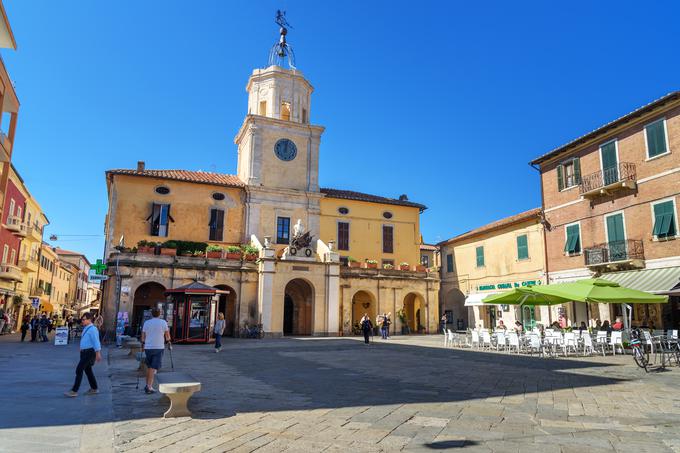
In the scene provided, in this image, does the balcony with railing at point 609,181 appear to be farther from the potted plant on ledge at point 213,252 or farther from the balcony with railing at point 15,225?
the balcony with railing at point 15,225

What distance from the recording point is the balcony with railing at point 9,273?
96.8 feet

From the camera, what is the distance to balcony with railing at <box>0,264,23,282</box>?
96.8 ft

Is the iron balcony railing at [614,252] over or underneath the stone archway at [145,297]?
over

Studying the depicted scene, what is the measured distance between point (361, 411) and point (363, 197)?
96.9 feet

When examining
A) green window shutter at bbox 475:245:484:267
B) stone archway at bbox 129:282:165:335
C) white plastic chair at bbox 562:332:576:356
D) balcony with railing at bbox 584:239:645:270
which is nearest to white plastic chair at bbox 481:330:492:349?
white plastic chair at bbox 562:332:576:356

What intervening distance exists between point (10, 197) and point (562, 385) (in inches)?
1303

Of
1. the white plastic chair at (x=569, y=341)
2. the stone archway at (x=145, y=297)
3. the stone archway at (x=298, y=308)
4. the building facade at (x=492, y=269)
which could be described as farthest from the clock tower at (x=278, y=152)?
the white plastic chair at (x=569, y=341)

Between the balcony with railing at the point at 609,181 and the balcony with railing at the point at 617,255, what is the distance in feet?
7.80

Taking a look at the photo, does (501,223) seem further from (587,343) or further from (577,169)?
(587,343)

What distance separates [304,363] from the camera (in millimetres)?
13930

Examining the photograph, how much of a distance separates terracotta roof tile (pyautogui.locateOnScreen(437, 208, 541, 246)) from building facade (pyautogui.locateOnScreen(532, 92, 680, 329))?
1.88 meters

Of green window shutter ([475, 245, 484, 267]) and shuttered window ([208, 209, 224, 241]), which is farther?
green window shutter ([475, 245, 484, 267])

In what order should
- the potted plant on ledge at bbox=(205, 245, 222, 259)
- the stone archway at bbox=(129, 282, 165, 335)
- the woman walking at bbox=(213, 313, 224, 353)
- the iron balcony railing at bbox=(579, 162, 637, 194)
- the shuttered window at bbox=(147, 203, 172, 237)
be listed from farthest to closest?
1. the shuttered window at bbox=(147, 203, 172, 237)
2. the stone archway at bbox=(129, 282, 165, 335)
3. the potted plant on ledge at bbox=(205, 245, 222, 259)
4. the iron balcony railing at bbox=(579, 162, 637, 194)
5. the woman walking at bbox=(213, 313, 224, 353)

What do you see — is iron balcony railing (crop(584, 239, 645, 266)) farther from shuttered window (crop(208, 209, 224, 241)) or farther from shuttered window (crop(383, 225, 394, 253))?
shuttered window (crop(208, 209, 224, 241))
